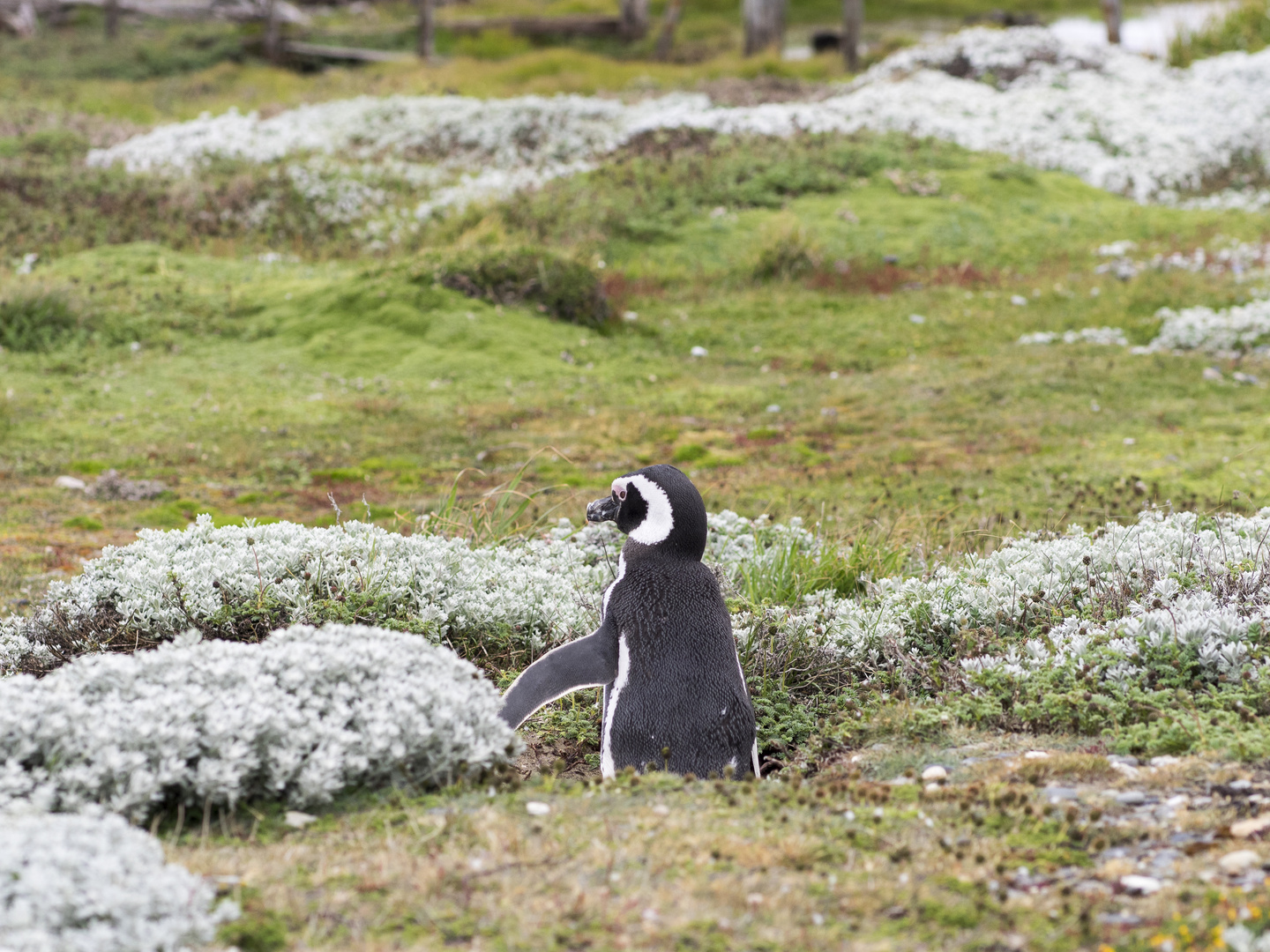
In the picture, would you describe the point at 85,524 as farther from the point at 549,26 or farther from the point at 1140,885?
the point at 549,26

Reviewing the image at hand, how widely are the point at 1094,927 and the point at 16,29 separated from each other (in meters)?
45.7

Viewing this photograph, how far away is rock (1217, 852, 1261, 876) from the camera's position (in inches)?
132

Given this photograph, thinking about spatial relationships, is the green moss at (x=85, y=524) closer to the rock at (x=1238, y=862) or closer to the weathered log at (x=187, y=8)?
the rock at (x=1238, y=862)

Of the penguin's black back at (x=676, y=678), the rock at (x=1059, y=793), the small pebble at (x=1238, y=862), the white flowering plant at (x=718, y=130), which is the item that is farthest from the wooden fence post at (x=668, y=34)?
the small pebble at (x=1238, y=862)

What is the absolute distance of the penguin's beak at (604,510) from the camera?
542 centimetres

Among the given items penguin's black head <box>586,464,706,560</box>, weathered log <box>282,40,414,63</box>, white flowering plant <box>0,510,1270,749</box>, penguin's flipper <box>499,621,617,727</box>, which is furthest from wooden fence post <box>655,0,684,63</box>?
penguin's flipper <box>499,621,617,727</box>

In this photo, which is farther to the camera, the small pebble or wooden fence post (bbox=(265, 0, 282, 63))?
wooden fence post (bbox=(265, 0, 282, 63))

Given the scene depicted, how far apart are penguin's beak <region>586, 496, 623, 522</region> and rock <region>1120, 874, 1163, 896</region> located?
2.73m

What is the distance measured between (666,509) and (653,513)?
0.08m

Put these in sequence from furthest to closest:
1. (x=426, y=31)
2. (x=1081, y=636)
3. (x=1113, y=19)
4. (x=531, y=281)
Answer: (x=426, y=31), (x=1113, y=19), (x=531, y=281), (x=1081, y=636)

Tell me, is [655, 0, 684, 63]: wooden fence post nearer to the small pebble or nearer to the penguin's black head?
the penguin's black head

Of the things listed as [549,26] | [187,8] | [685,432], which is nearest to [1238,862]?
[685,432]

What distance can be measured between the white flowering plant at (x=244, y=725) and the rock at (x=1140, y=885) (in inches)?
83.7

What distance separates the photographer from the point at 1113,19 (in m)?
30.4
